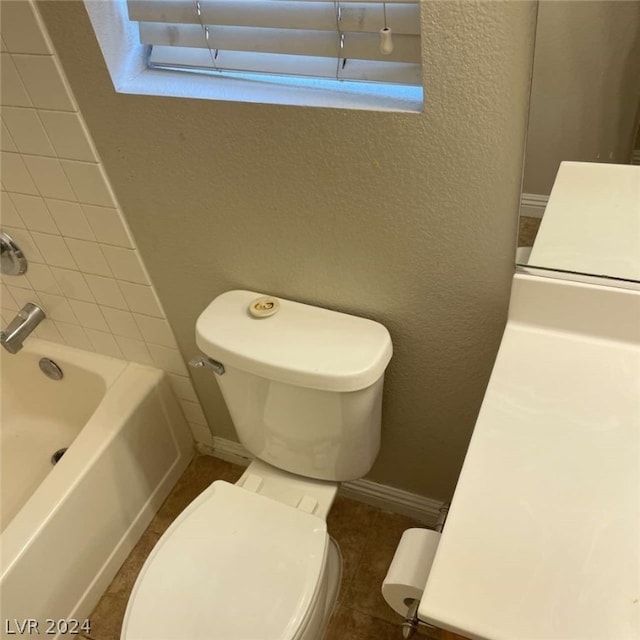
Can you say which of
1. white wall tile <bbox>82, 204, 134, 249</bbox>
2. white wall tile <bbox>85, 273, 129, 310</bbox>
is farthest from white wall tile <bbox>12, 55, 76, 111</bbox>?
white wall tile <bbox>85, 273, 129, 310</bbox>

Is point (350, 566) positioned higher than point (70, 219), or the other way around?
point (70, 219)

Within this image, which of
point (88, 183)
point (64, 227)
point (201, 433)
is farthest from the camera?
point (201, 433)

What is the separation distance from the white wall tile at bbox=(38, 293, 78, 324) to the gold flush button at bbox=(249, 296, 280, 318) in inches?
25.4

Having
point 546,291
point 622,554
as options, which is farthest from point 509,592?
point 546,291

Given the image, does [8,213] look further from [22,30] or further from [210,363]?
[210,363]

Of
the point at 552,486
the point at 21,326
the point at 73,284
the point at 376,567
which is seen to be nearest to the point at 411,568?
the point at 552,486

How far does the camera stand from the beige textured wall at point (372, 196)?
2.62 feet

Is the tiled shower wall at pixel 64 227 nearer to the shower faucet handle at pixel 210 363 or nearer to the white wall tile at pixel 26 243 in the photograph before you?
the white wall tile at pixel 26 243

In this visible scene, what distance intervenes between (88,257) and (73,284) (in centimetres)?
13

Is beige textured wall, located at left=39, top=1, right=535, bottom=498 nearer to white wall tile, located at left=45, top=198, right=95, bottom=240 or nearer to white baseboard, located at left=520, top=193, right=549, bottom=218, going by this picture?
white baseboard, located at left=520, top=193, right=549, bottom=218

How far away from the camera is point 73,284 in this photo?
56.9 inches

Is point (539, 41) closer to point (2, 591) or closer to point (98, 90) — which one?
point (98, 90)

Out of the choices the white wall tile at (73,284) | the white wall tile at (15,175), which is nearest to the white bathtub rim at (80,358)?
the white wall tile at (73,284)

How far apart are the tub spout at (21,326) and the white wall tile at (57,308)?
0.02 meters
